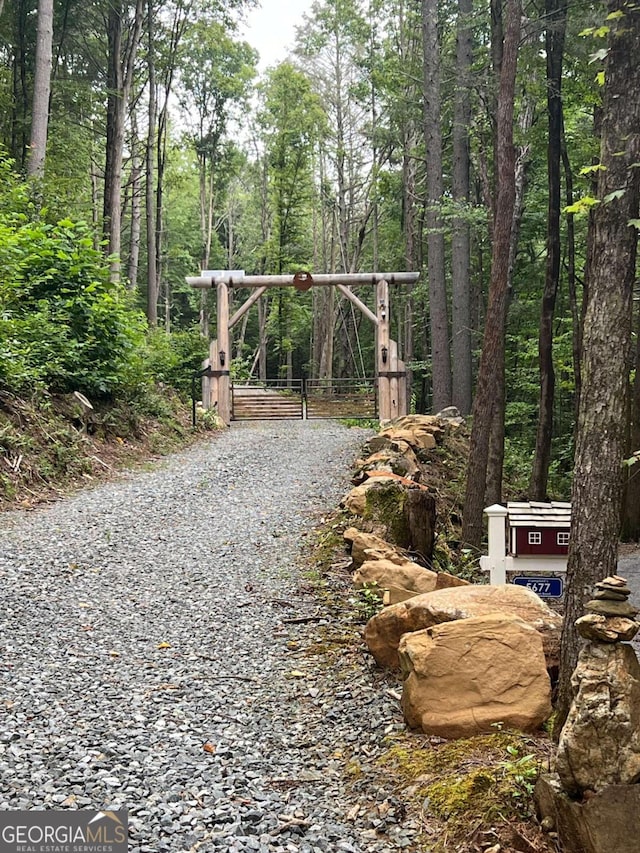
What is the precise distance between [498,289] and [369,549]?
3.69 metres

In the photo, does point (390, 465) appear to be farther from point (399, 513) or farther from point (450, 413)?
point (450, 413)

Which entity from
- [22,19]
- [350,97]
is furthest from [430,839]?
[350,97]

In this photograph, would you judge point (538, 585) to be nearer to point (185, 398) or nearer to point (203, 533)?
point (203, 533)

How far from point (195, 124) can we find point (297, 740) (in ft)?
93.4

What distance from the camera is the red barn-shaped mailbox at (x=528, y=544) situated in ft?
16.5

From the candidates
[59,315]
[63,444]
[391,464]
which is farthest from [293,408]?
[391,464]

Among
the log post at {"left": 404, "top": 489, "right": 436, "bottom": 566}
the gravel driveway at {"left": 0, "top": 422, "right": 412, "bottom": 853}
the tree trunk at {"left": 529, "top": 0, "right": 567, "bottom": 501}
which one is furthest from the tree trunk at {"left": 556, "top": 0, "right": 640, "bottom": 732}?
the tree trunk at {"left": 529, "top": 0, "right": 567, "bottom": 501}

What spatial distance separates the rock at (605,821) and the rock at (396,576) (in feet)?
7.56

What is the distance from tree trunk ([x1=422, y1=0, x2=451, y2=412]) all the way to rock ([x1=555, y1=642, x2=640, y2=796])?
39.6 ft

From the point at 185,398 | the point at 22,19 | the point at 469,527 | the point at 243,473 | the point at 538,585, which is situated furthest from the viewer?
→ the point at 185,398

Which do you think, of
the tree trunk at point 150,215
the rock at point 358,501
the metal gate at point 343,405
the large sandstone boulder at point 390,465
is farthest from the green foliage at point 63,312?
the metal gate at point 343,405

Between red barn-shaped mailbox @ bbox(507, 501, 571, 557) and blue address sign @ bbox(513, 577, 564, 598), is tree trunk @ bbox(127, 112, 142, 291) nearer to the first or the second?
red barn-shaped mailbox @ bbox(507, 501, 571, 557)

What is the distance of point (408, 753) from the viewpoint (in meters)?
2.70

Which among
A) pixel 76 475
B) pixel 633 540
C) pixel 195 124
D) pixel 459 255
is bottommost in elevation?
pixel 633 540
